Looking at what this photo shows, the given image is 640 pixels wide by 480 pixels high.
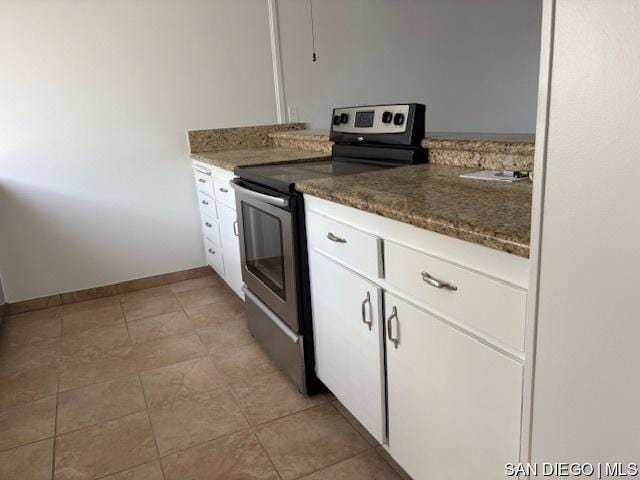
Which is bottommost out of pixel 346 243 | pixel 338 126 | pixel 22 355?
pixel 22 355

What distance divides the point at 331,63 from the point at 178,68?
1113 millimetres

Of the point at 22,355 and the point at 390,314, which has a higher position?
the point at 390,314

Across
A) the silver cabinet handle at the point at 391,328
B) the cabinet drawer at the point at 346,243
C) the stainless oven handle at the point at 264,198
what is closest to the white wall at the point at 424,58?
the stainless oven handle at the point at 264,198

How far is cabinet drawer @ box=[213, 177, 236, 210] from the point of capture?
8.93 feet

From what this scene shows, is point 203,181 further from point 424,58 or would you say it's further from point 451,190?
point 451,190

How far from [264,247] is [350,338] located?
0.73m

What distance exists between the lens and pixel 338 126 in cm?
255

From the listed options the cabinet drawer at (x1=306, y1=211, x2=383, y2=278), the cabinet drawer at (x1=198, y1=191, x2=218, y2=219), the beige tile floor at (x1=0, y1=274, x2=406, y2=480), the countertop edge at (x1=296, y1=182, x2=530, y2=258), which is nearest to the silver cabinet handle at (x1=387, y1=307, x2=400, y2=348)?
the cabinet drawer at (x1=306, y1=211, x2=383, y2=278)

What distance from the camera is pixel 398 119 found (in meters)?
2.18

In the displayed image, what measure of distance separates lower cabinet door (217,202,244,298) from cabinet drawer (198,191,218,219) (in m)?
0.11

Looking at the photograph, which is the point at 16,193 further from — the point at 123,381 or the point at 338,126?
the point at 338,126

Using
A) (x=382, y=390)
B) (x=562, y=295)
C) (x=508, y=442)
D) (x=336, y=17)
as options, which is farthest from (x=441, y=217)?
(x=336, y=17)

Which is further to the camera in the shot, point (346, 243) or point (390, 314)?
point (346, 243)

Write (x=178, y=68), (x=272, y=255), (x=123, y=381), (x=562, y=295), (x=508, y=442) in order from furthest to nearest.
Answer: (x=178, y=68) < (x=123, y=381) < (x=272, y=255) < (x=508, y=442) < (x=562, y=295)
